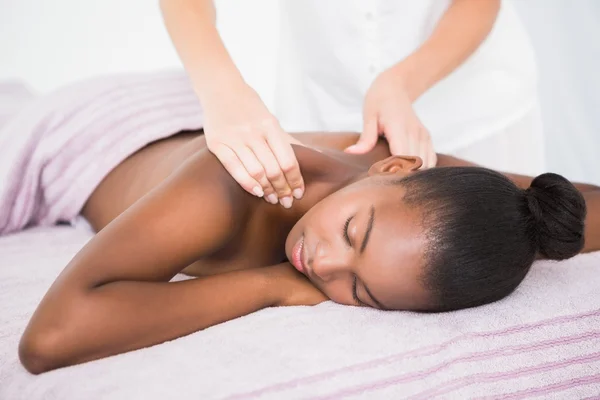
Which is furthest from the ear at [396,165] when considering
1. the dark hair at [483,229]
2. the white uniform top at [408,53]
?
the white uniform top at [408,53]

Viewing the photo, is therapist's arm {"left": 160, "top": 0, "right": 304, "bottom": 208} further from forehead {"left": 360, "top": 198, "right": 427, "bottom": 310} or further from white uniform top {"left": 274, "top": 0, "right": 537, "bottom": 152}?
white uniform top {"left": 274, "top": 0, "right": 537, "bottom": 152}

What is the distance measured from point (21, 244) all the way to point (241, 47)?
1.37 meters

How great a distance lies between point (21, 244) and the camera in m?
1.54

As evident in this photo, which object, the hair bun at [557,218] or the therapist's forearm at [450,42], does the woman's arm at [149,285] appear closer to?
the hair bun at [557,218]

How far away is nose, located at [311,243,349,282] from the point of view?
3.59 feet

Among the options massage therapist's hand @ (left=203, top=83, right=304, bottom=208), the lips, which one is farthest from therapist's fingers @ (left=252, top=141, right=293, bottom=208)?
the lips

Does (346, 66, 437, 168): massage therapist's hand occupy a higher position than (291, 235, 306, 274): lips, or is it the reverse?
(346, 66, 437, 168): massage therapist's hand

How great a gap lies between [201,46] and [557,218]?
713 mm

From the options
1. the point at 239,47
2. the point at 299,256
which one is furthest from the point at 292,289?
the point at 239,47

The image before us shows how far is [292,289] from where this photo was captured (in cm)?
115

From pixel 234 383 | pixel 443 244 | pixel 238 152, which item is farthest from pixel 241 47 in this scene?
pixel 234 383

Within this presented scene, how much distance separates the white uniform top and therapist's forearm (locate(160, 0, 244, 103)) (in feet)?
1.30

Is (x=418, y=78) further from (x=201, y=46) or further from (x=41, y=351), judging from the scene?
(x=41, y=351)

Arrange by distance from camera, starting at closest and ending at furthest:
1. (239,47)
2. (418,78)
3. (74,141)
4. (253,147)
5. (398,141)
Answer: (253,147) < (398,141) < (418,78) < (74,141) < (239,47)
